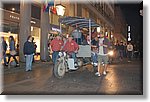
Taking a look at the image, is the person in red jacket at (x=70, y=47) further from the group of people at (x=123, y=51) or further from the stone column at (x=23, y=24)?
the group of people at (x=123, y=51)

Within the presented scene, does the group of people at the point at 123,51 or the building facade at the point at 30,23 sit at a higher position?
the building facade at the point at 30,23

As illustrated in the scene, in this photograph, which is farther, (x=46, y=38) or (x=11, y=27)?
(x=46, y=38)

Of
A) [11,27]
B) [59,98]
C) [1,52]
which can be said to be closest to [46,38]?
[11,27]

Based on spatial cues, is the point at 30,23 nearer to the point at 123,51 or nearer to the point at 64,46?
the point at 64,46

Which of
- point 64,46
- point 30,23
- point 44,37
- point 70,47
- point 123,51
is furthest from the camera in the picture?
point 123,51

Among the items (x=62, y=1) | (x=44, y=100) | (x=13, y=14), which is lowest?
(x=44, y=100)

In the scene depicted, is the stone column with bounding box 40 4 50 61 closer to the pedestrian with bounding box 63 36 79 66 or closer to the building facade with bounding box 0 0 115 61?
the building facade with bounding box 0 0 115 61

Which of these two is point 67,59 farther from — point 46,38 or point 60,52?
point 46,38

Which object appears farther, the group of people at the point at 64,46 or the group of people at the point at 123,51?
the group of people at the point at 123,51

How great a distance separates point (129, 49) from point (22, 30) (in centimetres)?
841

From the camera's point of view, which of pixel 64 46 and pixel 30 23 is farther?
pixel 30 23

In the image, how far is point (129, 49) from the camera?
1883cm

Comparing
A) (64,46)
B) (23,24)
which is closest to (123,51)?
Result: (23,24)

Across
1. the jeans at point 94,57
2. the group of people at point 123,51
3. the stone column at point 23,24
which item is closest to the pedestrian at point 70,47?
the jeans at point 94,57
